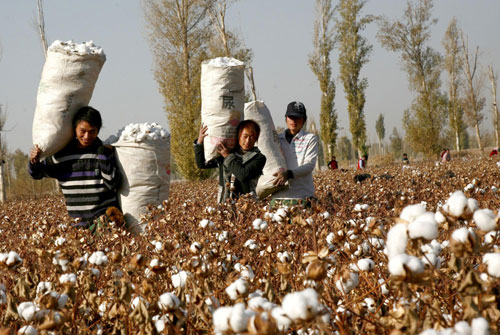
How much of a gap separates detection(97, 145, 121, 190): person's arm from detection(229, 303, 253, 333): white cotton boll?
3.26 m

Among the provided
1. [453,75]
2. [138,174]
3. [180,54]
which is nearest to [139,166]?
[138,174]

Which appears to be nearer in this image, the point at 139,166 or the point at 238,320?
the point at 238,320

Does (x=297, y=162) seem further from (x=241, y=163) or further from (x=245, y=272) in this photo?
(x=245, y=272)

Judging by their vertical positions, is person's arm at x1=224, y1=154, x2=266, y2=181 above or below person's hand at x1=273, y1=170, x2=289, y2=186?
above

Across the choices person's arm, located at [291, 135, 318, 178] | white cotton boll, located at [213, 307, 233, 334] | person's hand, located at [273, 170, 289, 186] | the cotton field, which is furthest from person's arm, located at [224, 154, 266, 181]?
white cotton boll, located at [213, 307, 233, 334]

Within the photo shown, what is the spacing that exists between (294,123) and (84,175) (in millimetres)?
1981

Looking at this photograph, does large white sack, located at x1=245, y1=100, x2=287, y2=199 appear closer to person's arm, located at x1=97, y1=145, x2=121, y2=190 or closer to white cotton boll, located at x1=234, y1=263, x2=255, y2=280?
person's arm, located at x1=97, y1=145, x2=121, y2=190

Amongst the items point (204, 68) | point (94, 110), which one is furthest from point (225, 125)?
point (94, 110)

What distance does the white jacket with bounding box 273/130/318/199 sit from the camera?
4324 millimetres

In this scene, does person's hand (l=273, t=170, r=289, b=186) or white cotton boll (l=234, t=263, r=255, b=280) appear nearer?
white cotton boll (l=234, t=263, r=255, b=280)

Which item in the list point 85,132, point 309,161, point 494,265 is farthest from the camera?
point 309,161

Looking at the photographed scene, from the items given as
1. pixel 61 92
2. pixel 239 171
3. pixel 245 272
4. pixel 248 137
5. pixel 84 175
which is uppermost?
pixel 61 92

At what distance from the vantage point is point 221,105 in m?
4.27

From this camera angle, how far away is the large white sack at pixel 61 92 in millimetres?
3734
